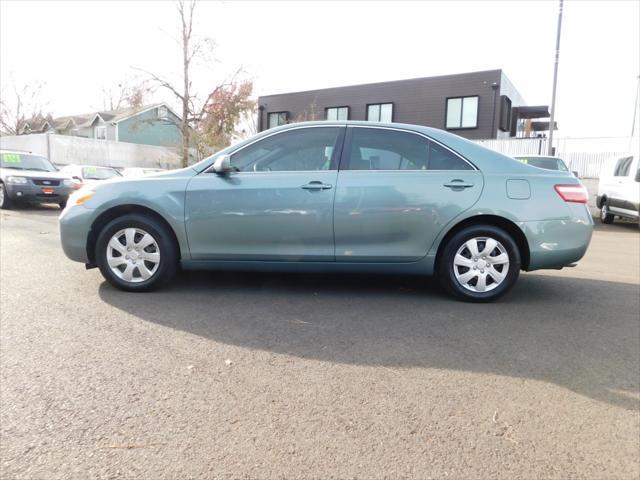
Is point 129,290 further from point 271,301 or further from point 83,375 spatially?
point 83,375

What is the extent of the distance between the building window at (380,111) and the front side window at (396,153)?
2398 cm

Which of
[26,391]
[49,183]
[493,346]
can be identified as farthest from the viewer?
[49,183]

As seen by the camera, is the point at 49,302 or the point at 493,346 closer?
the point at 493,346

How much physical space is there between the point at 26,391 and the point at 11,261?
12.9ft

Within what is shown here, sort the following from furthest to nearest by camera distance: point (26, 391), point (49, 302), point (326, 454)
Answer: point (49, 302) < point (26, 391) < point (326, 454)

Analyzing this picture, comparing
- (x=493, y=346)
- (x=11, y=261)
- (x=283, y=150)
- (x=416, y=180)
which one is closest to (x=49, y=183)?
(x=11, y=261)

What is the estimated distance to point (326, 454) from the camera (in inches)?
79.7

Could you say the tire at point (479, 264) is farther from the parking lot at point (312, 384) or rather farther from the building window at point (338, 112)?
the building window at point (338, 112)

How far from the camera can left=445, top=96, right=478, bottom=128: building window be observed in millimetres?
25156

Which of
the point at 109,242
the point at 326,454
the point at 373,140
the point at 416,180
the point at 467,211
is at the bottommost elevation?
the point at 326,454

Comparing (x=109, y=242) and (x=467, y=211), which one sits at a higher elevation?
(x=467, y=211)

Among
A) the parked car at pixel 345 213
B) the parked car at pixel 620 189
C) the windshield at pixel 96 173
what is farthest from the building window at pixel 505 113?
the parked car at pixel 345 213

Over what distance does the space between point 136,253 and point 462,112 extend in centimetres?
2428

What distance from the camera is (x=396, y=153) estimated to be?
4.34 meters
